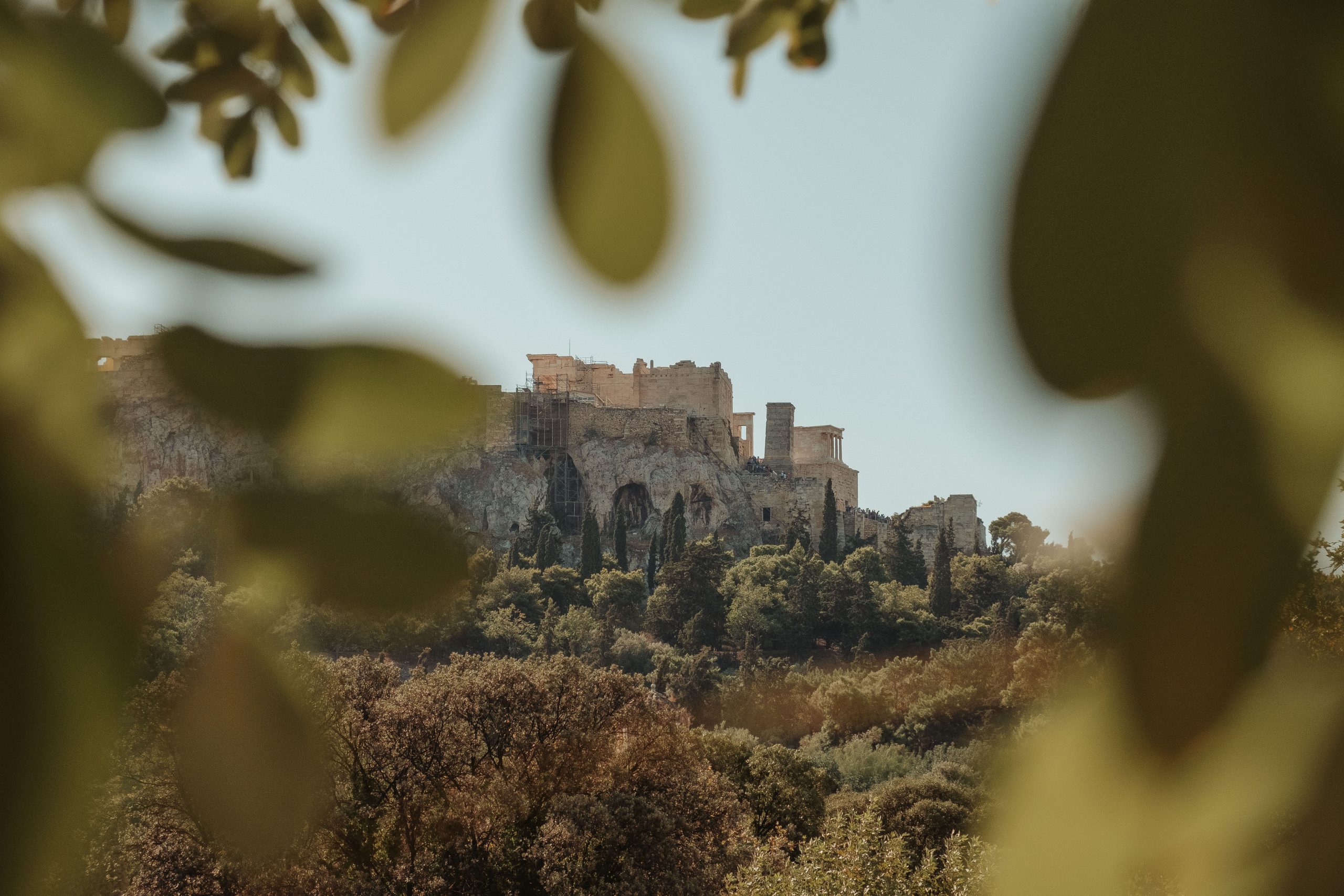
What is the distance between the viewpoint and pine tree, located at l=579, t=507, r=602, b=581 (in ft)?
70.4

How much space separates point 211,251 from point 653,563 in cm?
2234

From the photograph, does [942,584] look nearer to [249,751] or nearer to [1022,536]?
[1022,536]

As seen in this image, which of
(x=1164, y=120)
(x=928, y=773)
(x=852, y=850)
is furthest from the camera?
(x=928, y=773)

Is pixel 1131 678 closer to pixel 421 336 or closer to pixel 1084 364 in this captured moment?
pixel 1084 364

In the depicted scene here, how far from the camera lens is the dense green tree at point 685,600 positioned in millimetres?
19703

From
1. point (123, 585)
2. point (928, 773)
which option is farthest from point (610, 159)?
point (928, 773)

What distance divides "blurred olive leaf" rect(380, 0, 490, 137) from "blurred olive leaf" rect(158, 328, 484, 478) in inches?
3.7

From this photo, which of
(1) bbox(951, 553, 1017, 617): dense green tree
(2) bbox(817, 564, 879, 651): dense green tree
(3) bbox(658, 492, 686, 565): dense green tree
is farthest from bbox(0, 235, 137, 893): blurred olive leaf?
(3) bbox(658, 492, 686, 565): dense green tree

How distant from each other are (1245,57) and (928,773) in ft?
38.9

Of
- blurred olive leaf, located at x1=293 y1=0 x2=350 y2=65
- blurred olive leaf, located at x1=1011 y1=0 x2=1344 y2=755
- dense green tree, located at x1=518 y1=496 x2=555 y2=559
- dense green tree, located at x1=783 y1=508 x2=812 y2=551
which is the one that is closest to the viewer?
blurred olive leaf, located at x1=1011 y1=0 x2=1344 y2=755

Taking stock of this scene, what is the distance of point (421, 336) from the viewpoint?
36 cm

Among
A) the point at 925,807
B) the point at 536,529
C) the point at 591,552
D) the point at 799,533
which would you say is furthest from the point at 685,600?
the point at 925,807

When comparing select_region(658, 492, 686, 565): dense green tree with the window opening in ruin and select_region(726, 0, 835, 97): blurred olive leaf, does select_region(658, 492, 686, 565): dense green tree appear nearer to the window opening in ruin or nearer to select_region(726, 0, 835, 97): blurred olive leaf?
the window opening in ruin

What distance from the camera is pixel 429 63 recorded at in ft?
1.29
